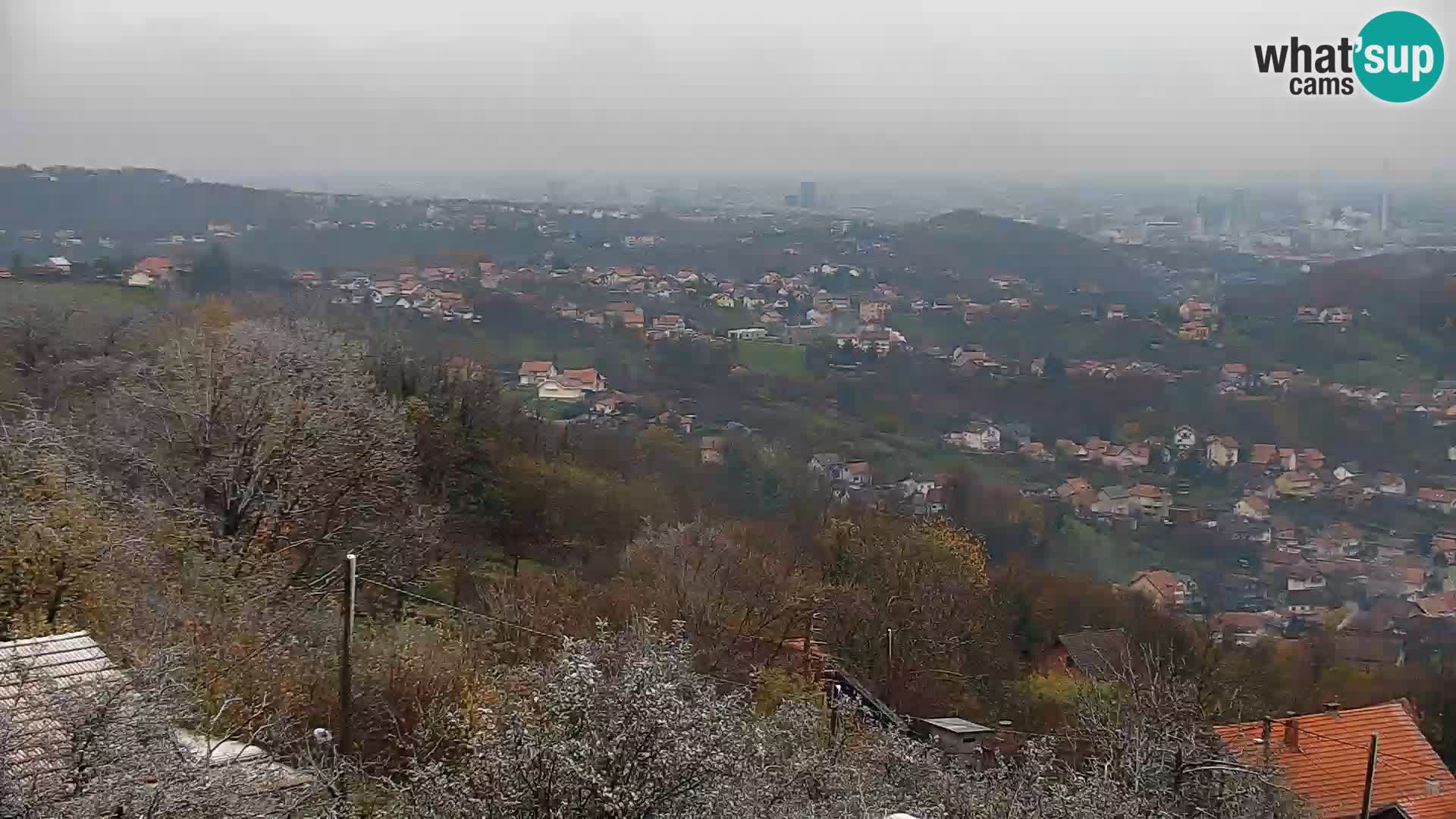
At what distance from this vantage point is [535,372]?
32.1m

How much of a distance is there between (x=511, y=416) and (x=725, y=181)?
105ft

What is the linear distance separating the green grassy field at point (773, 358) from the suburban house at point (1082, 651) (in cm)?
1839

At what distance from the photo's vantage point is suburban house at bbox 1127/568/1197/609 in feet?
70.7

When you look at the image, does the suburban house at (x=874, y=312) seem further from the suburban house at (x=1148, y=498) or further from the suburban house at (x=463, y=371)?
the suburban house at (x=463, y=371)

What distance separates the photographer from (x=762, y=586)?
13812 millimetres

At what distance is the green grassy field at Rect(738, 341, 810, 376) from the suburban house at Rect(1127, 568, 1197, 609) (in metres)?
14.5

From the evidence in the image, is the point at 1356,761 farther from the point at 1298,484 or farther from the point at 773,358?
the point at 773,358

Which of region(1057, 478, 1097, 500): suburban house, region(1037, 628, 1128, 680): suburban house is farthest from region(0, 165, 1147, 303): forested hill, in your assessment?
region(1037, 628, 1128, 680): suburban house

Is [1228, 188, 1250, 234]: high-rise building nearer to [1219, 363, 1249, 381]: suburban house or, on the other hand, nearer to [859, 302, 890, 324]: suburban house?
[1219, 363, 1249, 381]: suburban house

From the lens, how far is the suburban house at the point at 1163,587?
21.5 meters

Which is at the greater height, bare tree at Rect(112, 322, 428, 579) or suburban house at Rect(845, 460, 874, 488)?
bare tree at Rect(112, 322, 428, 579)

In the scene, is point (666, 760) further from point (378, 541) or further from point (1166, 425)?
point (1166, 425)

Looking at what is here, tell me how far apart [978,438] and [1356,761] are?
799 inches

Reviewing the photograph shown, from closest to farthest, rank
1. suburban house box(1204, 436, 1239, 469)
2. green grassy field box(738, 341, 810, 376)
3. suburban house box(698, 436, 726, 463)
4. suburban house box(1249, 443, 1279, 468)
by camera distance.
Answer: suburban house box(698, 436, 726, 463) → suburban house box(1249, 443, 1279, 468) → suburban house box(1204, 436, 1239, 469) → green grassy field box(738, 341, 810, 376)
